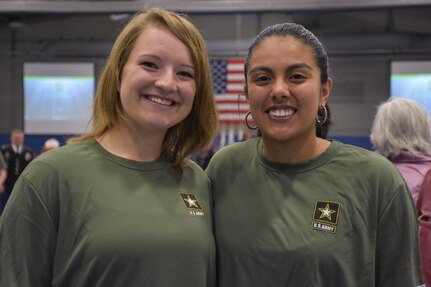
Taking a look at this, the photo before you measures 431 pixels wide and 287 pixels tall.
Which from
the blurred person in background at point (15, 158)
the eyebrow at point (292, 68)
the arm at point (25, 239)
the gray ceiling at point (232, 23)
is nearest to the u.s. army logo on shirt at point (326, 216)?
the eyebrow at point (292, 68)

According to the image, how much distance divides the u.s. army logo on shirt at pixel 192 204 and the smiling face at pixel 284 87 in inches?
12.1

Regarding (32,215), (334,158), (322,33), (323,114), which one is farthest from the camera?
(322,33)

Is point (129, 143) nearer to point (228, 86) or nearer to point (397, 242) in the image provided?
point (397, 242)

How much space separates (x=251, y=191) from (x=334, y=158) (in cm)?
28

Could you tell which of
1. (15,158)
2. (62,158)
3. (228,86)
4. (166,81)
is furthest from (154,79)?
(228,86)

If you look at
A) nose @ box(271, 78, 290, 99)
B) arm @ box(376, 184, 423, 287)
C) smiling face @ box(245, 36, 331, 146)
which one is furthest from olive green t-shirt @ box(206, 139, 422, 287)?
nose @ box(271, 78, 290, 99)

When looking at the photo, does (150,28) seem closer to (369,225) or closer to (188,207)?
(188,207)

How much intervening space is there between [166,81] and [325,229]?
64 cm

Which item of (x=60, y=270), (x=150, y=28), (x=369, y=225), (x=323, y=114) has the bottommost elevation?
(x=60, y=270)

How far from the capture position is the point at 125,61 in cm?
157

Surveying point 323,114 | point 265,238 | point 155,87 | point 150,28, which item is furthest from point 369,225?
point 150,28

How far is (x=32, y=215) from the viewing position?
1.37m

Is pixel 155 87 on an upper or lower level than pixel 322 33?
lower

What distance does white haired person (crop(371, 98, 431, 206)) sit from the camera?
2.63 meters
